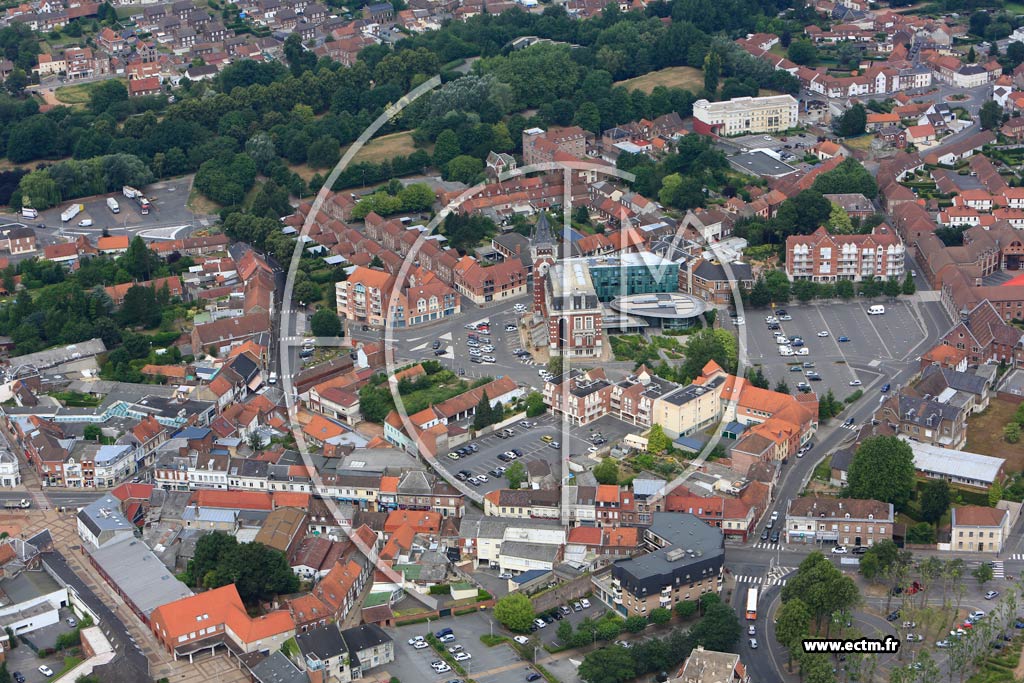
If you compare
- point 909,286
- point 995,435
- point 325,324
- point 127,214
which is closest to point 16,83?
point 127,214

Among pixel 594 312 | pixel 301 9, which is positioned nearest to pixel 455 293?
pixel 594 312

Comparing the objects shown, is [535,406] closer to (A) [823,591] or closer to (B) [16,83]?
(A) [823,591]

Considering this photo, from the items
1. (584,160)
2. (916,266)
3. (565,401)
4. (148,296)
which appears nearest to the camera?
(565,401)

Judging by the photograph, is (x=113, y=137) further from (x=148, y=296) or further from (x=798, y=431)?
(x=798, y=431)

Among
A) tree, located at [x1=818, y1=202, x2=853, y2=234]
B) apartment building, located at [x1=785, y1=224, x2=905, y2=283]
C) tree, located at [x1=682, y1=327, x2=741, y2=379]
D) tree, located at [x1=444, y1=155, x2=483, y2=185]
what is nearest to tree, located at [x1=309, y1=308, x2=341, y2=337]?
tree, located at [x1=682, y1=327, x2=741, y2=379]

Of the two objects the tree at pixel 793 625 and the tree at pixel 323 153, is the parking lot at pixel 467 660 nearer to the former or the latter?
the tree at pixel 793 625

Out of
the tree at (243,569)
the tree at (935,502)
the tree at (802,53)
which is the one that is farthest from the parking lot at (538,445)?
the tree at (802,53)
